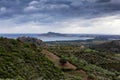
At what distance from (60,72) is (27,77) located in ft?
26.7

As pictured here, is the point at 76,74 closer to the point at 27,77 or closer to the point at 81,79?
the point at 81,79

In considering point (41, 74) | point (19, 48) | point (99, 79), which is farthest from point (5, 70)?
point (99, 79)

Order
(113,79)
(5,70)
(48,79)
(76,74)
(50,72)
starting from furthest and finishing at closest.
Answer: (113,79) → (76,74) → (50,72) → (48,79) → (5,70)

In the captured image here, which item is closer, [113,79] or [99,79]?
[99,79]

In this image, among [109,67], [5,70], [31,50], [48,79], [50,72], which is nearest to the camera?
[5,70]

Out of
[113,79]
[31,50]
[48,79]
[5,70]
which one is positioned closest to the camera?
[5,70]

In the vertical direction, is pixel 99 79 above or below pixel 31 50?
below

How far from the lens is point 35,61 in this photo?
3941 centimetres

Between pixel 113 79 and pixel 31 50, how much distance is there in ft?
48.6

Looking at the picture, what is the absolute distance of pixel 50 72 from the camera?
37812mm

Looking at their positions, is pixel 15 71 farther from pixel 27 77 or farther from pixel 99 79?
pixel 99 79

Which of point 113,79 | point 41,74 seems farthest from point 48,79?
point 113,79

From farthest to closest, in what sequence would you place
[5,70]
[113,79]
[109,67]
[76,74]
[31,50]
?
[109,67] → [113,79] → [31,50] → [76,74] → [5,70]

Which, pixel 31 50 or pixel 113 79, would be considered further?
pixel 113 79
